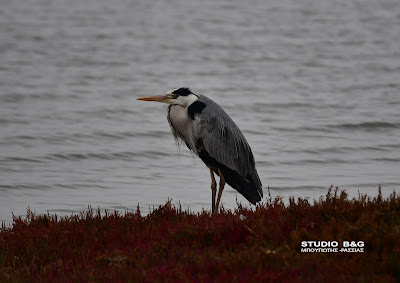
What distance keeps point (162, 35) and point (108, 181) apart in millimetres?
17427

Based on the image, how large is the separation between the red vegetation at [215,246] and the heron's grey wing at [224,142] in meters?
1.50

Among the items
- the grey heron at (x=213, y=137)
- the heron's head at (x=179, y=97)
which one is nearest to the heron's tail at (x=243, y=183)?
the grey heron at (x=213, y=137)

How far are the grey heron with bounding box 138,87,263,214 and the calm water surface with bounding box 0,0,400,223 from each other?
1453 millimetres

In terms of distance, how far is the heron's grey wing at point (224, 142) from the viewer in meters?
8.47

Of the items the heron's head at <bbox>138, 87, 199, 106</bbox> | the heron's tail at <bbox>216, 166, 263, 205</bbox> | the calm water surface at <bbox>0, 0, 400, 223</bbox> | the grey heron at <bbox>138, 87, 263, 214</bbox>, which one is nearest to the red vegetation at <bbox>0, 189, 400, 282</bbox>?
the heron's tail at <bbox>216, 166, 263, 205</bbox>

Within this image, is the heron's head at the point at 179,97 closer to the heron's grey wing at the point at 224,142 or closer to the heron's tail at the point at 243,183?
the heron's grey wing at the point at 224,142

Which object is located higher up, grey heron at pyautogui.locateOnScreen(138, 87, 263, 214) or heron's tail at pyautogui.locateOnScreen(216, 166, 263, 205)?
grey heron at pyautogui.locateOnScreen(138, 87, 263, 214)

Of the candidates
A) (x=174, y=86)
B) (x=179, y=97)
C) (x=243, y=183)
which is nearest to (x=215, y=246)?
(x=243, y=183)

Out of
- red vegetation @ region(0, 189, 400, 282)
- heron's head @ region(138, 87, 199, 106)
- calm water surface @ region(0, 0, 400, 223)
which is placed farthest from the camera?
calm water surface @ region(0, 0, 400, 223)

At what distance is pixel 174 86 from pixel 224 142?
10.9 meters

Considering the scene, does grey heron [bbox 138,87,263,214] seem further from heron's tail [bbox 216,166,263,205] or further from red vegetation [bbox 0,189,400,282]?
red vegetation [bbox 0,189,400,282]

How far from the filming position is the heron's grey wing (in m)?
8.47

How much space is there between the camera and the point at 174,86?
1934cm

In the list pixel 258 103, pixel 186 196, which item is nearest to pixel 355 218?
pixel 186 196
